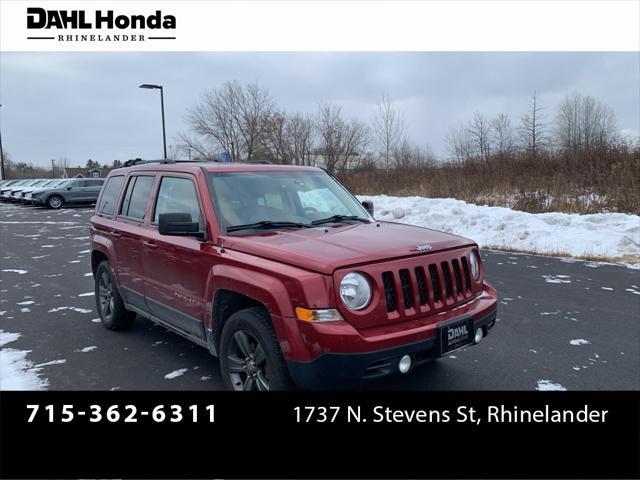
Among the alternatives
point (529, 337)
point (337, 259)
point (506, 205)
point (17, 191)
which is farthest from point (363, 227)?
point (17, 191)

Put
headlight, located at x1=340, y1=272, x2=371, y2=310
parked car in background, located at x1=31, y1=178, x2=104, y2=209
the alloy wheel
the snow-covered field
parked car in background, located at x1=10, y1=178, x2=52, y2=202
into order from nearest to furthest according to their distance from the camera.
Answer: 1. headlight, located at x1=340, y1=272, x2=371, y2=310
2. the alloy wheel
3. the snow-covered field
4. parked car in background, located at x1=31, y1=178, x2=104, y2=209
5. parked car in background, located at x1=10, y1=178, x2=52, y2=202

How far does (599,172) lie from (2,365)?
15887 mm

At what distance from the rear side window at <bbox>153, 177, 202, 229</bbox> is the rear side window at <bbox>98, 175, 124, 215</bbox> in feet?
4.14

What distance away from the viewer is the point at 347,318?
3.16 meters

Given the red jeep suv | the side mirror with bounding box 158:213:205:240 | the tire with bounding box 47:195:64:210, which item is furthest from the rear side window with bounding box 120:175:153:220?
the tire with bounding box 47:195:64:210

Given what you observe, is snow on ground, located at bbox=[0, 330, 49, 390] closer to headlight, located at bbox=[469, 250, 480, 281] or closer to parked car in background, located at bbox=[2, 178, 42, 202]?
headlight, located at bbox=[469, 250, 480, 281]

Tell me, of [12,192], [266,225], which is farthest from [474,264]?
[12,192]

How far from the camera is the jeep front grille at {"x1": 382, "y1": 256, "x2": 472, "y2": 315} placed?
3.33m

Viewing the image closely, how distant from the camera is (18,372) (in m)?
4.51

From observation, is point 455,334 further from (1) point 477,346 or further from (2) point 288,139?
(2) point 288,139

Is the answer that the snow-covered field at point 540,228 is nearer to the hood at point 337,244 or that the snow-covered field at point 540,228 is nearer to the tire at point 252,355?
the hood at point 337,244

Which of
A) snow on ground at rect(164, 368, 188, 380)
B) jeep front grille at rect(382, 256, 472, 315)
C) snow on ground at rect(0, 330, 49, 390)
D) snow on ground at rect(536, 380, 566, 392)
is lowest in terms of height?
snow on ground at rect(536, 380, 566, 392)

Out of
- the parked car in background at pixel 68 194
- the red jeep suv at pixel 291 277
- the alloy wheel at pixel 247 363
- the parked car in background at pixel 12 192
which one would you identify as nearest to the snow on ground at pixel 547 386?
the red jeep suv at pixel 291 277

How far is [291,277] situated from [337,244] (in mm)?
494
